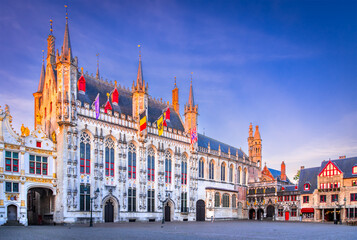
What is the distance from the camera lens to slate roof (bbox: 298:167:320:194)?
6735 centimetres

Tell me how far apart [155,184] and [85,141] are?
1487 centimetres

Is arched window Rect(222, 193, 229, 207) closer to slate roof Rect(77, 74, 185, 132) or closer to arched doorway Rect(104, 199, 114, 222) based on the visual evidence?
slate roof Rect(77, 74, 185, 132)

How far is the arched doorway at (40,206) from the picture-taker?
46031mm

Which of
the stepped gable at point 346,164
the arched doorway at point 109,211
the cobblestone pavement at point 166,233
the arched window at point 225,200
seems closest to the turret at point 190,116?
the arched window at point 225,200

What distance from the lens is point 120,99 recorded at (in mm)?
58125

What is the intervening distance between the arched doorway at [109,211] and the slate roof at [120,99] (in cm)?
1454

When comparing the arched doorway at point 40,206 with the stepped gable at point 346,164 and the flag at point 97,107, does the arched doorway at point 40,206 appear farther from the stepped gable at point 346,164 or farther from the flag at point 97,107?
the stepped gable at point 346,164

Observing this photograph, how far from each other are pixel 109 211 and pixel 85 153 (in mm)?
9482

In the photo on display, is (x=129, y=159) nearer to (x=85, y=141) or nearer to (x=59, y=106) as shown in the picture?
(x=85, y=141)

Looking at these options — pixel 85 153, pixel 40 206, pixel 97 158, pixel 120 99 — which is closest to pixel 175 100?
pixel 120 99

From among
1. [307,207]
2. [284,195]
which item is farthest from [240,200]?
[307,207]

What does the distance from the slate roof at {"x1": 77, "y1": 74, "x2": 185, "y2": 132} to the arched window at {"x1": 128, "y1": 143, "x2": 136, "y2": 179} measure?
617 cm

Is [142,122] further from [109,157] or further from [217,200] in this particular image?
[217,200]

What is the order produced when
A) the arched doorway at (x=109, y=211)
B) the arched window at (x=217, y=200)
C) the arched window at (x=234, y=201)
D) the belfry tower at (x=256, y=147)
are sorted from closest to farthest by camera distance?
1. the arched doorway at (x=109, y=211)
2. the arched window at (x=217, y=200)
3. the arched window at (x=234, y=201)
4. the belfry tower at (x=256, y=147)
